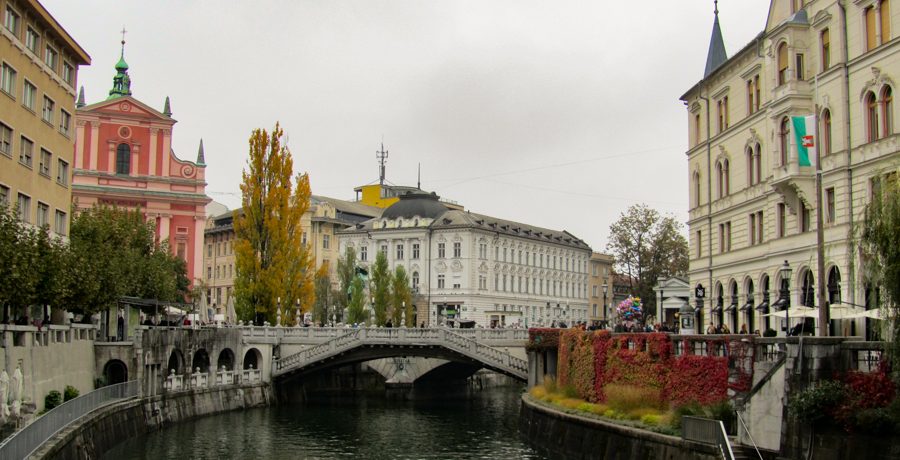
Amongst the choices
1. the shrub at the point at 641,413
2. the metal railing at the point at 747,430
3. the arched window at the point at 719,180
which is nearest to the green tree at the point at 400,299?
the arched window at the point at 719,180

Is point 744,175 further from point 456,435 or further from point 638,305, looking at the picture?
point 456,435

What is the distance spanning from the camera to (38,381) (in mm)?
39656

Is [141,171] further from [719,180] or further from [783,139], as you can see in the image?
[783,139]

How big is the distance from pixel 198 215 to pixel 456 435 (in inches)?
1987

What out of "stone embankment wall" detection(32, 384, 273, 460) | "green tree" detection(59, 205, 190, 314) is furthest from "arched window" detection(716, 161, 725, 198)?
"green tree" detection(59, 205, 190, 314)

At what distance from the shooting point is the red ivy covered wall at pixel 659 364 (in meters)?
34.3

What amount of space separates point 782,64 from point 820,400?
23.5 meters

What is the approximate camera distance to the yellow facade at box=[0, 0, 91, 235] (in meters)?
45.3

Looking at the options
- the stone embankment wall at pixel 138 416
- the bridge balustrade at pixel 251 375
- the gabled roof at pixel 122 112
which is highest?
the gabled roof at pixel 122 112

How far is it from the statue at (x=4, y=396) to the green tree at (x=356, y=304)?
7071 centimetres

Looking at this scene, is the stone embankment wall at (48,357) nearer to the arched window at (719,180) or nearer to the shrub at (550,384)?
the shrub at (550,384)

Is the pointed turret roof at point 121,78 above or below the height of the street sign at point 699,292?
above

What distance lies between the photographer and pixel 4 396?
1313 inches

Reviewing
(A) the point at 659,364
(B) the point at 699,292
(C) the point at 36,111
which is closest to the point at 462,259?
(B) the point at 699,292
